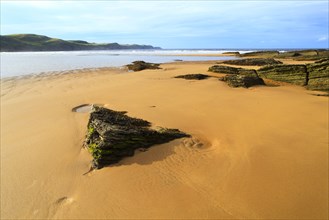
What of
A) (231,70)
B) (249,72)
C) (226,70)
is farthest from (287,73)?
(226,70)

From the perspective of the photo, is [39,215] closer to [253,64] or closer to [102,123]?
[102,123]

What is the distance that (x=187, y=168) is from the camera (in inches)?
192

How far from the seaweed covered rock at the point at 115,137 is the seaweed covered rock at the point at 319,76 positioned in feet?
22.8

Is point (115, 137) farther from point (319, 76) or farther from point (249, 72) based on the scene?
point (249, 72)

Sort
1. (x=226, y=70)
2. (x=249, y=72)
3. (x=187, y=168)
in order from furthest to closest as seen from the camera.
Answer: (x=226, y=70), (x=249, y=72), (x=187, y=168)

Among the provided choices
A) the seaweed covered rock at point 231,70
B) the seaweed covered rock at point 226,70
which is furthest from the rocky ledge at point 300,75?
the seaweed covered rock at point 226,70

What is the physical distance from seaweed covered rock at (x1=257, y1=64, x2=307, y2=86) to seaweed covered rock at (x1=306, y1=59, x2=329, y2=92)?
0.24 m

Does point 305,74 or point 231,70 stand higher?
point 305,74

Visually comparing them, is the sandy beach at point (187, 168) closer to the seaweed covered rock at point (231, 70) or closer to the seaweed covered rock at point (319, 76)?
the seaweed covered rock at point (319, 76)

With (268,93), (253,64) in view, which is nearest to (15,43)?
(253,64)

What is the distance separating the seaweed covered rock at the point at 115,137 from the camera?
5.18 metres

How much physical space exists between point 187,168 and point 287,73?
9078 mm

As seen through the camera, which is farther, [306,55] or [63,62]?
[306,55]

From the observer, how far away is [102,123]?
18.4 feet
